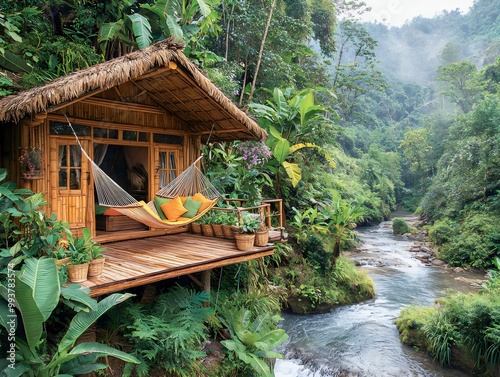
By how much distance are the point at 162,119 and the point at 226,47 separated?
13.1 ft

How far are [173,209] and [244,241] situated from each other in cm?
104

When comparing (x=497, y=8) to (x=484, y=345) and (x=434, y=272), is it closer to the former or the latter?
(x=434, y=272)

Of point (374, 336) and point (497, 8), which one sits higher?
point (497, 8)

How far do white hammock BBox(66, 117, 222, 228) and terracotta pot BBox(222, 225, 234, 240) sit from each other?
440 millimetres

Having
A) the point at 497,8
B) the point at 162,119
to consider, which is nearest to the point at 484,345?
the point at 162,119

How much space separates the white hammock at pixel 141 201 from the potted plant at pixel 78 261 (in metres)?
0.64

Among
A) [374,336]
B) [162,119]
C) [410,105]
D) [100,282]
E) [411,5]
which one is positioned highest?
[411,5]

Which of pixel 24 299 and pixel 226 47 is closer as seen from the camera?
pixel 24 299

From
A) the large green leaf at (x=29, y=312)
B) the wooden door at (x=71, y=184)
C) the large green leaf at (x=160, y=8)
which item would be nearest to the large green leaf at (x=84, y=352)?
the large green leaf at (x=29, y=312)

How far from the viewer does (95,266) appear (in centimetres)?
332

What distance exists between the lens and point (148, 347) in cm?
360

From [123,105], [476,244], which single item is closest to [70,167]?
[123,105]

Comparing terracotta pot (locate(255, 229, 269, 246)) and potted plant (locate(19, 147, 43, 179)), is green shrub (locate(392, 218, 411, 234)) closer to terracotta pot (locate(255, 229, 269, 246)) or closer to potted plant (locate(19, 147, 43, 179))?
terracotta pot (locate(255, 229, 269, 246))

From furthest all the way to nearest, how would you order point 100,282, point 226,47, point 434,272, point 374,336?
point 434,272
point 226,47
point 374,336
point 100,282
